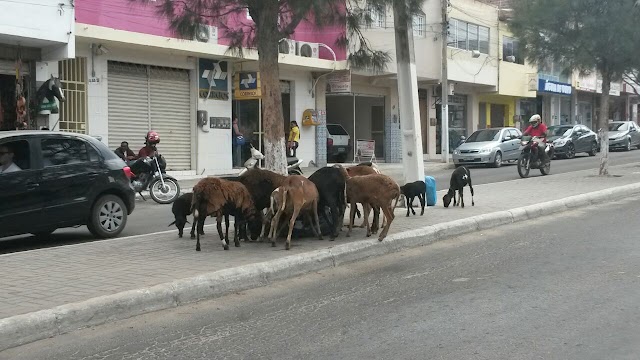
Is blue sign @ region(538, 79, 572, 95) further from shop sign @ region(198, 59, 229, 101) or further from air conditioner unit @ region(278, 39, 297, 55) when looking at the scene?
shop sign @ region(198, 59, 229, 101)

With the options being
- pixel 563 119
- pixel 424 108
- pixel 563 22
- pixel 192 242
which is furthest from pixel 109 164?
pixel 563 119

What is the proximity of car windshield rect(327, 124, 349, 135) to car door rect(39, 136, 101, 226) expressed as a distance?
18.5 metres

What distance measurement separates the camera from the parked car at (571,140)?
1188 inches

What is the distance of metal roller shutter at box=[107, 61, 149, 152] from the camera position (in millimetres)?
19438

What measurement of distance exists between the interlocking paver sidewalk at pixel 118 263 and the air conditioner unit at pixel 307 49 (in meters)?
13.9

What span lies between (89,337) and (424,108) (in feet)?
93.7

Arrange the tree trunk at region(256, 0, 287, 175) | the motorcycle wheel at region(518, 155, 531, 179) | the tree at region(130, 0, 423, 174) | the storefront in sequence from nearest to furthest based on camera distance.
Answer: the tree at region(130, 0, 423, 174) → the tree trunk at region(256, 0, 287, 175) → the motorcycle wheel at region(518, 155, 531, 179) → the storefront

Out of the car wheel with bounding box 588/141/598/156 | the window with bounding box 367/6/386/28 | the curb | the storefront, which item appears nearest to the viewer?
the curb

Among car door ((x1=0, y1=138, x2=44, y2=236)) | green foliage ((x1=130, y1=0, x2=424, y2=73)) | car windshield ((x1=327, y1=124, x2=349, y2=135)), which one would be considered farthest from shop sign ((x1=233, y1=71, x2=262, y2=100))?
car door ((x1=0, y1=138, x2=44, y2=236))

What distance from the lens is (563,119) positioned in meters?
46.4

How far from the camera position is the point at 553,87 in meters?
40.0

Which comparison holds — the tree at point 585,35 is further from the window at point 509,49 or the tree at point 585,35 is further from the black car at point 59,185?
the window at point 509,49

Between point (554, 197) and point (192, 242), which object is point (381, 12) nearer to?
point (192, 242)

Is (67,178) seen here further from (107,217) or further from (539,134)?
Result: (539,134)
